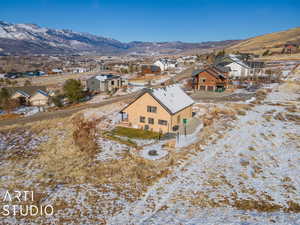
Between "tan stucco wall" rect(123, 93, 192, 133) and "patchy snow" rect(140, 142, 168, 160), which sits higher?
"tan stucco wall" rect(123, 93, 192, 133)

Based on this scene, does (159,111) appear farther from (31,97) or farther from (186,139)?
(31,97)

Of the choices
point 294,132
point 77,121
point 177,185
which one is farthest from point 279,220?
point 77,121

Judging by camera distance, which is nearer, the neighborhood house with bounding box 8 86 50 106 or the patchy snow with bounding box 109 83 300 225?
the patchy snow with bounding box 109 83 300 225

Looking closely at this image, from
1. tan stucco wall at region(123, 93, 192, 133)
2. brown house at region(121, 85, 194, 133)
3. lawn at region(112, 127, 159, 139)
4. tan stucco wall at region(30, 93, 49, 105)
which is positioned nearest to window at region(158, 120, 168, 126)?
brown house at region(121, 85, 194, 133)

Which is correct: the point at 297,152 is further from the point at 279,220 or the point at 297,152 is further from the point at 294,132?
the point at 279,220

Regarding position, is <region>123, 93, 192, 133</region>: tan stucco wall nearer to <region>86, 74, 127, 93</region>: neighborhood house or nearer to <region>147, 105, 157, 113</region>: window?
<region>147, 105, 157, 113</region>: window

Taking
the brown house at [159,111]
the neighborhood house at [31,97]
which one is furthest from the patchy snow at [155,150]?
the neighborhood house at [31,97]

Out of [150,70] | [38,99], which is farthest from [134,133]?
[150,70]
